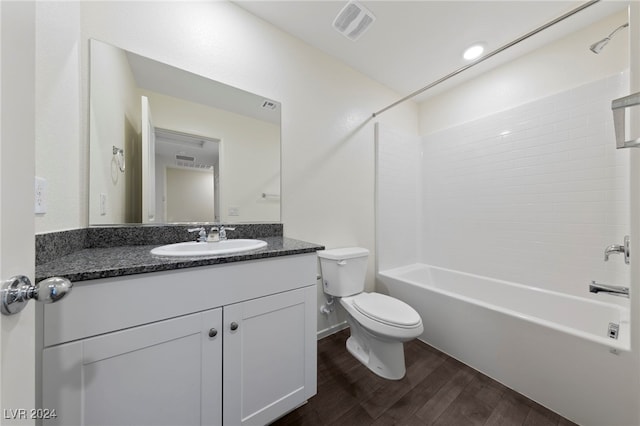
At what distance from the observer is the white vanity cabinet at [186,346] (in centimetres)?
66

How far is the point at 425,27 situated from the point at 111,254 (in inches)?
93.5

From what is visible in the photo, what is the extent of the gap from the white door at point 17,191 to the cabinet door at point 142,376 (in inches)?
11.3

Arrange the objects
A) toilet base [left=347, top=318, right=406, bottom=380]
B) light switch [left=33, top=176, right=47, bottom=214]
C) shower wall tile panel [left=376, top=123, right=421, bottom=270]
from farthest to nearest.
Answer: shower wall tile panel [left=376, top=123, right=421, bottom=270] → toilet base [left=347, top=318, right=406, bottom=380] → light switch [left=33, top=176, right=47, bottom=214]

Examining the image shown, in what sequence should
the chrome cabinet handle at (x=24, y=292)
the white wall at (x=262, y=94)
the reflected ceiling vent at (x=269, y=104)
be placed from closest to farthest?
the chrome cabinet handle at (x=24, y=292) → the white wall at (x=262, y=94) → the reflected ceiling vent at (x=269, y=104)

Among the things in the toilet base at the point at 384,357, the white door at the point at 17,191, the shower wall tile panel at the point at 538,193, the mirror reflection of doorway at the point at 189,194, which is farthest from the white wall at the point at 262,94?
the shower wall tile panel at the point at 538,193

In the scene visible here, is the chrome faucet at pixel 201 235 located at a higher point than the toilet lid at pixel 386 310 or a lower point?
higher

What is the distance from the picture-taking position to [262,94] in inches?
61.7

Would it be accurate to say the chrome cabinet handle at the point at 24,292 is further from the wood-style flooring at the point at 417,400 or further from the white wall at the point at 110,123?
the wood-style flooring at the point at 417,400

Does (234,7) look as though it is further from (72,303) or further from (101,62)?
(72,303)

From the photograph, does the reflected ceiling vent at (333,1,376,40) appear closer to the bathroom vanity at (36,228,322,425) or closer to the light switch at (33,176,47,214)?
the bathroom vanity at (36,228,322,425)

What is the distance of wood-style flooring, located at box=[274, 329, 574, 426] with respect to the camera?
46.0 inches

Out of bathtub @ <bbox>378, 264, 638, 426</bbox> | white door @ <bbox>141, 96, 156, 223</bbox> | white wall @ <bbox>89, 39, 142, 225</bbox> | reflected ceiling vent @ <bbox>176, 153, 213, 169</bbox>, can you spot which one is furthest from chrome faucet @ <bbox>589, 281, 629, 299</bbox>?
white wall @ <bbox>89, 39, 142, 225</bbox>

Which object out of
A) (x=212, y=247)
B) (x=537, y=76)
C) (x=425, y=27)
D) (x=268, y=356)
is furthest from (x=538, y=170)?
(x=212, y=247)

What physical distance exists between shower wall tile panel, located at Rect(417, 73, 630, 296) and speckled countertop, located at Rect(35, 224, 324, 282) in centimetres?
183
